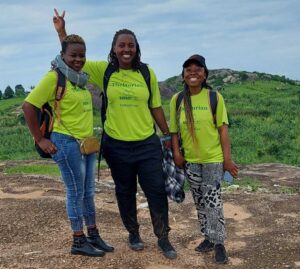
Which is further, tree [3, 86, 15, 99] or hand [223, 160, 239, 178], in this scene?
tree [3, 86, 15, 99]

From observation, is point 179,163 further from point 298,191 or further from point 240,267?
point 298,191

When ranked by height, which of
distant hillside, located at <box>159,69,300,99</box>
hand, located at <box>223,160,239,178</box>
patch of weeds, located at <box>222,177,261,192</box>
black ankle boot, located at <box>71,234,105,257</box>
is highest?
distant hillside, located at <box>159,69,300,99</box>

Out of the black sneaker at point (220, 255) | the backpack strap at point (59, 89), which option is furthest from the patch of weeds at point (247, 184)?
the backpack strap at point (59, 89)

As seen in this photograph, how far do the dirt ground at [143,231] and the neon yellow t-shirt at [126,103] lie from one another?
1.29 meters

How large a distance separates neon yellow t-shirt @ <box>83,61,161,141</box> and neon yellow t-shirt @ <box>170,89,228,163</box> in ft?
1.18

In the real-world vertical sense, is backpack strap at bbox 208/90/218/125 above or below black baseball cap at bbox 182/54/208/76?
below

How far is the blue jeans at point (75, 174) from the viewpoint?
15.2 ft

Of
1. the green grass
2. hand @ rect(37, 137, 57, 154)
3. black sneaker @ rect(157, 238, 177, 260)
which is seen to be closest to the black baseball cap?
hand @ rect(37, 137, 57, 154)

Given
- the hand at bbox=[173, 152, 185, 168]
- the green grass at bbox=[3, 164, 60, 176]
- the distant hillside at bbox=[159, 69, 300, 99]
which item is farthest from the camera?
the distant hillside at bbox=[159, 69, 300, 99]

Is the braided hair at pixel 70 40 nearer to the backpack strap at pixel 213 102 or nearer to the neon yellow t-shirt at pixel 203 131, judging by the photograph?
the neon yellow t-shirt at pixel 203 131

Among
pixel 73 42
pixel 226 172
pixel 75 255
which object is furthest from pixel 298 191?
pixel 73 42

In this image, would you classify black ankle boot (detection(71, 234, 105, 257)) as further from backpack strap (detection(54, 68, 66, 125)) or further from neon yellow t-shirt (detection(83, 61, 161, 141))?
backpack strap (detection(54, 68, 66, 125))

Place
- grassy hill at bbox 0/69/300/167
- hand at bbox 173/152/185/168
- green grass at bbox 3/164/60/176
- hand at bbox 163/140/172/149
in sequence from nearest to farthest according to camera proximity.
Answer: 1. hand at bbox 173/152/185/168
2. hand at bbox 163/140/172/149
3. green grass at bbox 3/164/60/176
4. grassy hill at bbox 0/69/300/167

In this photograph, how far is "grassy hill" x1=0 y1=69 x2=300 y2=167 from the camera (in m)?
14.9
